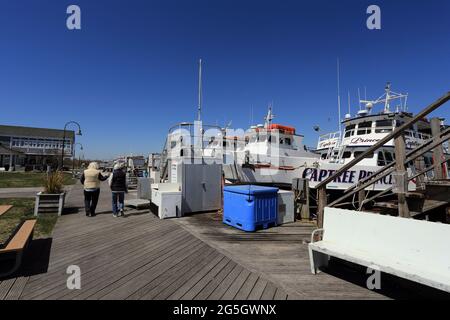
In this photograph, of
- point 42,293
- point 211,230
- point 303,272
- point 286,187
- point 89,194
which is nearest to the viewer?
point 42,293

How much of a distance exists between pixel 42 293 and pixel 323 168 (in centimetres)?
1071

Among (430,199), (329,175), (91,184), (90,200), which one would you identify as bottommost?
(90,200)

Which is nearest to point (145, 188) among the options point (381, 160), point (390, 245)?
point (390, 245)

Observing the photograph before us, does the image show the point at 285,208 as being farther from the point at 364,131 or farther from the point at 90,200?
the point at 364,131

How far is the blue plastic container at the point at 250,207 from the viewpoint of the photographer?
6762 mm

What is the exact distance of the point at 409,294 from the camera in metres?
3.54

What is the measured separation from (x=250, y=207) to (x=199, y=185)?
8.80ft

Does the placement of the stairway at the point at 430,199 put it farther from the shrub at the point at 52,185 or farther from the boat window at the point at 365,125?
the boat window at the point at 365,125

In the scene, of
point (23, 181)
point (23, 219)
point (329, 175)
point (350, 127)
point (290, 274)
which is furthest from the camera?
point (23, 181)

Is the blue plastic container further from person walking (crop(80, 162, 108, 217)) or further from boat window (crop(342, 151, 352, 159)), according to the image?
boat window (crop(342, 151, 352, 159))

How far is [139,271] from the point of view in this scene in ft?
13.9

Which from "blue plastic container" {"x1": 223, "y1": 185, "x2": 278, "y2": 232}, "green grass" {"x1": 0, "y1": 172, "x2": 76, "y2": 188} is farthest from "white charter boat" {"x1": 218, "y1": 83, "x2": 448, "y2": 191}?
"green grass" {"x1": 0, "y1": 172, "x2": 76, "y2": 188}
